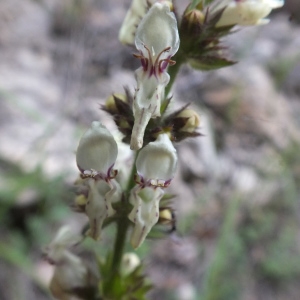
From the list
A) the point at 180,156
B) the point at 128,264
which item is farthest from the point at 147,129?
the point at 180,156

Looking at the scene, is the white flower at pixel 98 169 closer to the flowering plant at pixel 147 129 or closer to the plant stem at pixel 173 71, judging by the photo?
the flowering plant at pixel 147 129

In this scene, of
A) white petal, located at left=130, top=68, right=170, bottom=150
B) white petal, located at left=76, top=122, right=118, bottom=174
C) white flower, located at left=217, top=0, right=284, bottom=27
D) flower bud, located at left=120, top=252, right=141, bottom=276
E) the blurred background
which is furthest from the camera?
the blurred background

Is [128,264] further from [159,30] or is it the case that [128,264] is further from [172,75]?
[159,30]

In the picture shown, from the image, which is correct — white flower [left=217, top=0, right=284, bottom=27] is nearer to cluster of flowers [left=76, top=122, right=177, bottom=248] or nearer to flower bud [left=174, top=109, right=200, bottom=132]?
flower bud [left=174, top=109, right=200, bottom=132]

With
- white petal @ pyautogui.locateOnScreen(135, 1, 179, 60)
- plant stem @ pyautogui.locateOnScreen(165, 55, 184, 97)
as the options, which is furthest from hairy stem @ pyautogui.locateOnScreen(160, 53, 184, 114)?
white petal @ pyautogui.locateOnScreen(135, 1, 179, 60)

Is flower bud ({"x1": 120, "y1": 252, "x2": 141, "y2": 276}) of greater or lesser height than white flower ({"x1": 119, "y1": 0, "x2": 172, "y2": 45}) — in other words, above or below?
below

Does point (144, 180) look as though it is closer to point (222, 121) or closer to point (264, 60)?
point (222, 121)

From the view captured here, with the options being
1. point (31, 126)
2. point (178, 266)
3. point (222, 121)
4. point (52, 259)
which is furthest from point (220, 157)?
point (52, 259)

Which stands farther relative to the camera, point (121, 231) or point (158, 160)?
point (121, 231)

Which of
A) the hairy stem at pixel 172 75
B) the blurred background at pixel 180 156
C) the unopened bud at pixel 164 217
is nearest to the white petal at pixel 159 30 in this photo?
the hairy stem at pixel 172 75
